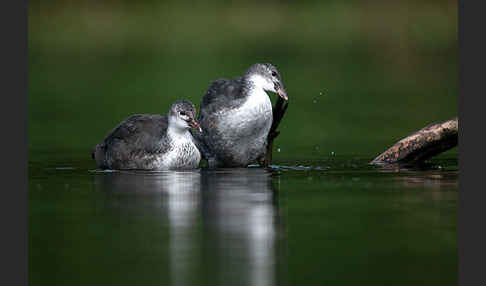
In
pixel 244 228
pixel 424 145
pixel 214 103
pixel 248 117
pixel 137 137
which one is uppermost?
pixel 214 103

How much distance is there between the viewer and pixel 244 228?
11.6 metres

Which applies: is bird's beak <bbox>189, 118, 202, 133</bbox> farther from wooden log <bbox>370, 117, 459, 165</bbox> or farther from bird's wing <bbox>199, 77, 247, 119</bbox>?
wooden log <bbox>370, 117, 459, 165</bbox>

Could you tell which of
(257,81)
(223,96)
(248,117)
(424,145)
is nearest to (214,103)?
(223,96)

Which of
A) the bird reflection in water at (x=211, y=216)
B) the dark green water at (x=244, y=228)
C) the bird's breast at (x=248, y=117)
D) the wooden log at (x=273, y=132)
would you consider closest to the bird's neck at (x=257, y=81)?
the bird's breast at (x=248, y=117)

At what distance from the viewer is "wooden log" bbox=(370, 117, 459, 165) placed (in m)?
17.6

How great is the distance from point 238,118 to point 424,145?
2771 millimetres

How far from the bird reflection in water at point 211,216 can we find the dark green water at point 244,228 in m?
0.01

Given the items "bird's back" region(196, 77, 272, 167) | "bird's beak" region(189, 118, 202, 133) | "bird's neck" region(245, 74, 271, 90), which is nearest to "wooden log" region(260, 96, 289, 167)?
"bird's back" region(196, 77, 272, 167)

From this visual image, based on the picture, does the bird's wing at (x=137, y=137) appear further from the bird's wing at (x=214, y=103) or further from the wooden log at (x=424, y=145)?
the wooden log at (x=424, y=145)

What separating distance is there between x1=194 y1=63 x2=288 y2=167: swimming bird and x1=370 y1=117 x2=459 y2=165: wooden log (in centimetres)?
175

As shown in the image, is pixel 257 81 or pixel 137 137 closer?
pixel 137 137

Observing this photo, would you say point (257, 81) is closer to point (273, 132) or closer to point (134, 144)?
point (273, 132)

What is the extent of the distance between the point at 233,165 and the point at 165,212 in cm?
552

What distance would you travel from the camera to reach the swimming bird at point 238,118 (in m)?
17.6
